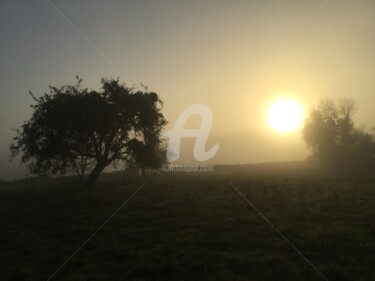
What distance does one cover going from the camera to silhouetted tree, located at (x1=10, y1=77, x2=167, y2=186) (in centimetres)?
3647

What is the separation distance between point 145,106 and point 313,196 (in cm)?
2118

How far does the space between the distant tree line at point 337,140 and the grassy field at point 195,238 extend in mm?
51315

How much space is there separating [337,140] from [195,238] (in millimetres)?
71557

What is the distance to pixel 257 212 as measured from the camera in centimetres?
2214

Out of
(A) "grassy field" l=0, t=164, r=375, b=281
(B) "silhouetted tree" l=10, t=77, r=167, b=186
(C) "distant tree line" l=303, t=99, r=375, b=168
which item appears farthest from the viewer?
(C) "distant tree line" l=303, t=99, r=375, b=168

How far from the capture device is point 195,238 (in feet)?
55.2

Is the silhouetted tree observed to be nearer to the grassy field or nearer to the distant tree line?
the grassy field

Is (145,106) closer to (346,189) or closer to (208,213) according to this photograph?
(208,213)

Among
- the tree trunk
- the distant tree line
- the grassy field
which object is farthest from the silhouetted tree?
the distant tree line

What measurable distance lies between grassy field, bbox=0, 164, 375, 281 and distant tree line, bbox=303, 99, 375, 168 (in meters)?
51.3

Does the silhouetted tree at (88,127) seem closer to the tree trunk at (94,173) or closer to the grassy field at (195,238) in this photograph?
the tree trunk at (94,173)

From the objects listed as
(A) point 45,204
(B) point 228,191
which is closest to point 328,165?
(B) point 228,191

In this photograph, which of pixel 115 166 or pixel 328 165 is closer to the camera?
pixel 115 166

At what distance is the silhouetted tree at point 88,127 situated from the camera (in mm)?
36469
